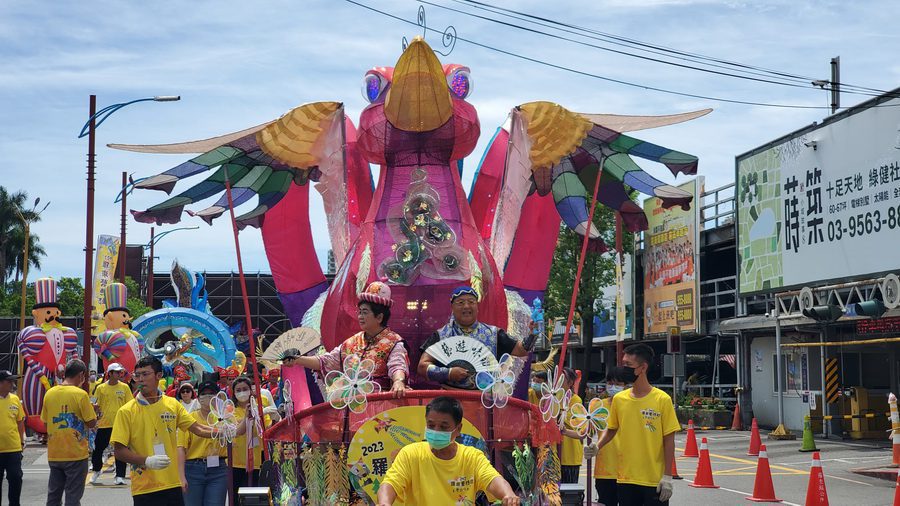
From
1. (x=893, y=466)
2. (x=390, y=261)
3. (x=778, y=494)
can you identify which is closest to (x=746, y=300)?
(x=893, y=466)

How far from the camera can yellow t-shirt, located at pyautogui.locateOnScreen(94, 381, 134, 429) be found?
15438 millimetres

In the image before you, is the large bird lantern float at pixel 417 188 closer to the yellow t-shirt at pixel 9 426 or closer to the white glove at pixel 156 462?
the white glove at pixel 156 462

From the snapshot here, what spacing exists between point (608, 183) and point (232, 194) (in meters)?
3.48

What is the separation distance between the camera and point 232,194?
9867 mm

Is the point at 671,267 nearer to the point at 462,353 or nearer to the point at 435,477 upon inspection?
the point at 462,353

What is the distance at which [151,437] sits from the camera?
809 centimetres

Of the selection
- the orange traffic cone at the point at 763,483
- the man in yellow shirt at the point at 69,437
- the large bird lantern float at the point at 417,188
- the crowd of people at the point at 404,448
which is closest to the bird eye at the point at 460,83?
the large bird lantern float at the point at 417,188

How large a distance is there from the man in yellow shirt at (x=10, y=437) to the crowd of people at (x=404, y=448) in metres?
0.75

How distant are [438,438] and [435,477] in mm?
207

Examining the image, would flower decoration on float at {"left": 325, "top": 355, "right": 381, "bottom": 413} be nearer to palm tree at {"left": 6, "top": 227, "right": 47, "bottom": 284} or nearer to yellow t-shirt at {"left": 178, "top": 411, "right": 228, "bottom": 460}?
yellow t-shirt at {"left": 178, "top": 411, "right": 228, "bottom": 460}

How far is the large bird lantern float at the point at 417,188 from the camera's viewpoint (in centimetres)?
870

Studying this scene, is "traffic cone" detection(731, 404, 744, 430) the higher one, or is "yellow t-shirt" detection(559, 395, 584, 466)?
"yellow t-shirt" detection(559, 395, 584, 466)

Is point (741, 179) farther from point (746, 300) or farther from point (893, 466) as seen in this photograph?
point (893, 466)

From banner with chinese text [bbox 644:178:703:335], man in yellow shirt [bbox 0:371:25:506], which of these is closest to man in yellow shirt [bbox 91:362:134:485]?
man in yellow shirt [bbox 0:371:25:506]
